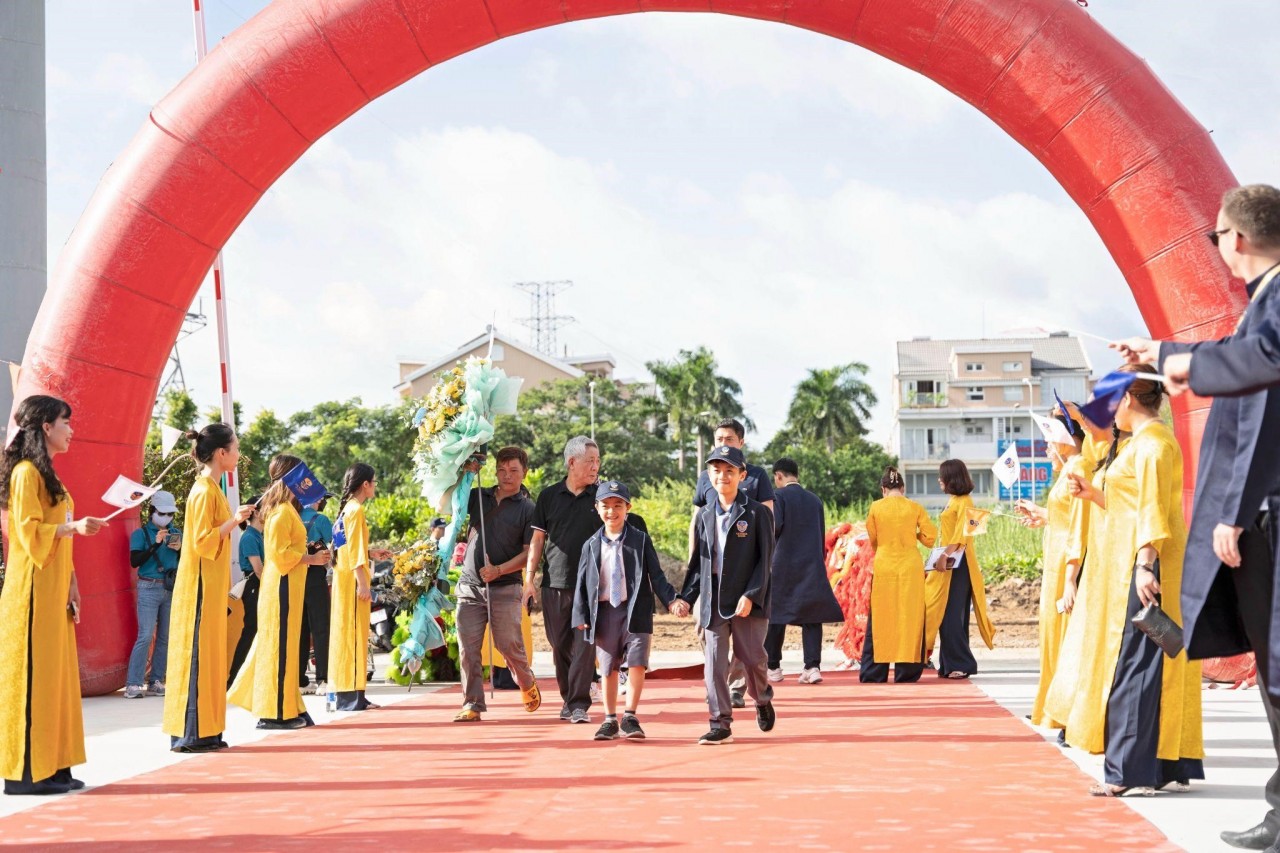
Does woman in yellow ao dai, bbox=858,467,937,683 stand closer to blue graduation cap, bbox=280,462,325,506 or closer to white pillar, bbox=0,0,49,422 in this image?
blue graduation cap, bbox=280,462,325,506

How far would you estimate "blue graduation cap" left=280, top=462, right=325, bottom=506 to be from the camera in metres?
8.60

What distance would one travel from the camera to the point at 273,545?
868cm

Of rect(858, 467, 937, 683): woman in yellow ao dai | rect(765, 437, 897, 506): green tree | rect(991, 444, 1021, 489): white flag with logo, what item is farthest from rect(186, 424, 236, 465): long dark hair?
rect(765, 437, 897, 506): green tree

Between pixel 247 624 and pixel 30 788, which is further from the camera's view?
pixel 247 624

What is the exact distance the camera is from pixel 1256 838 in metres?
4.43

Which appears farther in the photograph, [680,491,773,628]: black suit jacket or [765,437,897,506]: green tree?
[765,437,897,506]: green tree

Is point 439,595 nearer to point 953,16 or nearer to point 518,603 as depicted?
point 518,603

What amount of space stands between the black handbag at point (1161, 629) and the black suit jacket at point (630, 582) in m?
3.13

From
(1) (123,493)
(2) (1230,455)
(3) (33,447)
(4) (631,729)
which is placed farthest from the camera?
(4) (631,729)

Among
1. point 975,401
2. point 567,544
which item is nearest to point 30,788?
point 567,544

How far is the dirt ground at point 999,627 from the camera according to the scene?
15953mm

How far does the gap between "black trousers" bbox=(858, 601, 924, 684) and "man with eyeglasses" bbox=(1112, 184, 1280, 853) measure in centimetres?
689

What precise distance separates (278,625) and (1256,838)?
19.3ft

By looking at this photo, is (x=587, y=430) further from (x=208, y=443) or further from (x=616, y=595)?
(x=208, y=443)
